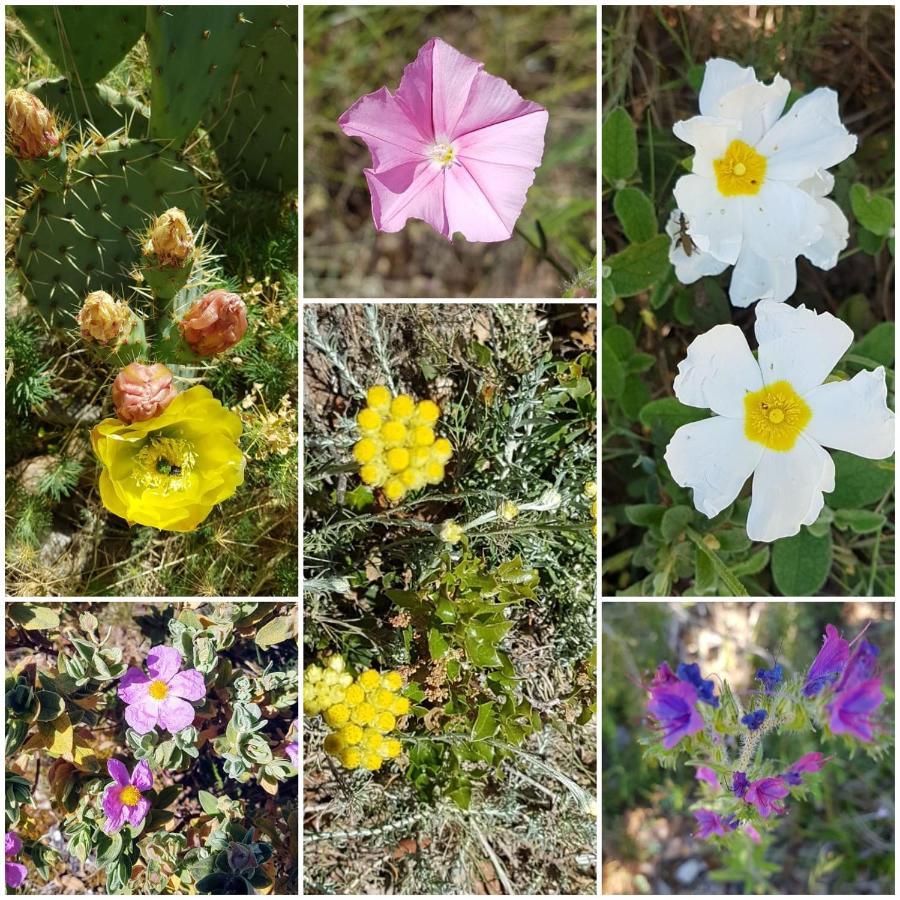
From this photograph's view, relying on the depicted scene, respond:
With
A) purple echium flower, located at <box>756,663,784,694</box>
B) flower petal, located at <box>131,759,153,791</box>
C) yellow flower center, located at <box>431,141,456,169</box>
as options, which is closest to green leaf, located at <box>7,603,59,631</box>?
flower petal, located at <box>131,759,153,791</box>

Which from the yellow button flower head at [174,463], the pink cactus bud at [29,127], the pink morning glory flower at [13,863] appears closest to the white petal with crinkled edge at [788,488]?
the yellow button flower head at [174,463]

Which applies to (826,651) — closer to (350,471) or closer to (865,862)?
(865,862)

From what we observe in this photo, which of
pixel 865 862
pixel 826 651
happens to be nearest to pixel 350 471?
pixel 826 651

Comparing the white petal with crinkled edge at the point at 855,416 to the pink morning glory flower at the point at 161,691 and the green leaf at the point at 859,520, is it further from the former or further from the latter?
the pink morning glory flower at the point at 161,691

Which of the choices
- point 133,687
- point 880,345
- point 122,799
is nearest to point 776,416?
point 880,345

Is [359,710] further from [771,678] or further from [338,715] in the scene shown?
[771,678]

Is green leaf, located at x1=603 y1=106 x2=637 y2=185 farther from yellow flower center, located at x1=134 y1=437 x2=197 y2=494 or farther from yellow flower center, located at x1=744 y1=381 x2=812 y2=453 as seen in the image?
yellow flower center, located at x1=134 y1=437 x2=197 y2=494
